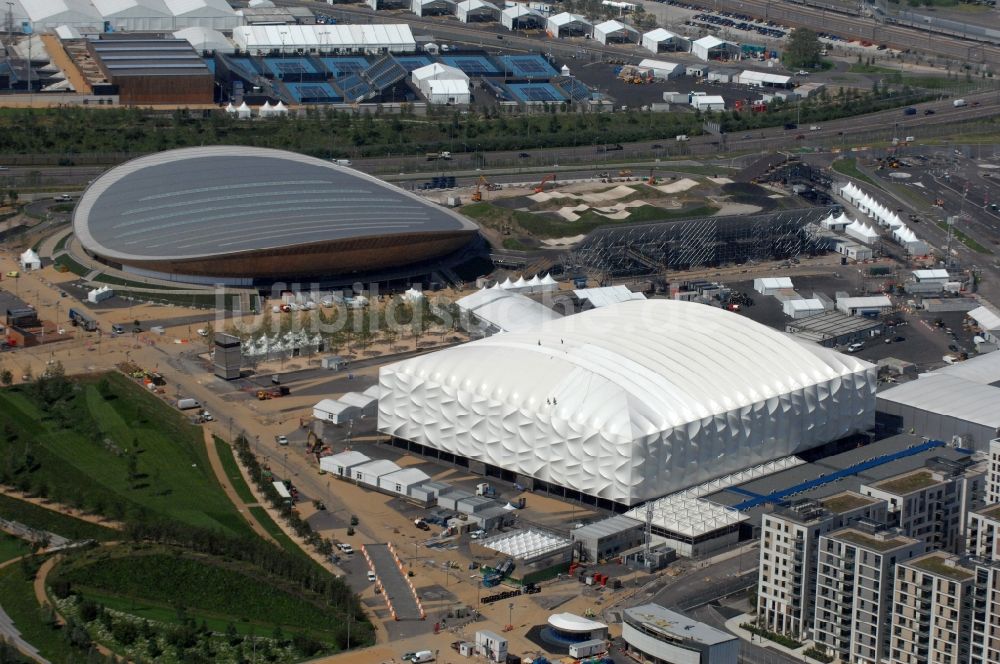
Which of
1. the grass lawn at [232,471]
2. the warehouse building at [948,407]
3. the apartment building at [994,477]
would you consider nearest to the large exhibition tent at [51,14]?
the grass lawn at [232,471]

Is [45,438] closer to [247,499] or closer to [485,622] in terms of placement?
[247,499]

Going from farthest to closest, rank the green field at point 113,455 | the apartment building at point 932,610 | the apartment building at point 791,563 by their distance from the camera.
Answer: the green field at point 113,455, the apartment building at point 791,563, the apartment building at point 932,610

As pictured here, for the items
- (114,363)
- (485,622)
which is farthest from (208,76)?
(485,622)

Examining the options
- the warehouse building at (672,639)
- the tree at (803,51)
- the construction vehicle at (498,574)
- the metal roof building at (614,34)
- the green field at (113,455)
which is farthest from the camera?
the metal roof building at (614,34)

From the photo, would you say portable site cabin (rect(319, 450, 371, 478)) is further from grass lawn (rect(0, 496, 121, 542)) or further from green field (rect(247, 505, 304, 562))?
A: grass lawn (rect(0, 496, 121, 542))

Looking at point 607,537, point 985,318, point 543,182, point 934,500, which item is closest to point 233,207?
point 543,182

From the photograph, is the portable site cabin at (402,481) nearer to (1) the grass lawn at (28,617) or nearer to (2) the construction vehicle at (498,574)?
(2) the construction vehicle at (498,574)

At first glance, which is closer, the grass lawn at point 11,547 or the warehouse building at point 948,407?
the grass lawn at point 11,547
